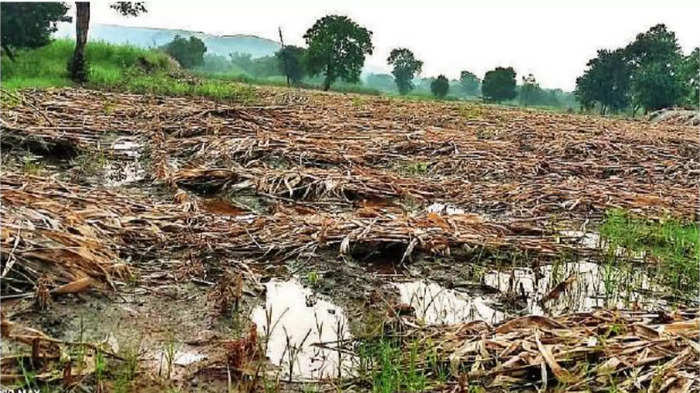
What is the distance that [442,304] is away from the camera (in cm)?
321

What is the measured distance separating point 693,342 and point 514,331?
0.70 m

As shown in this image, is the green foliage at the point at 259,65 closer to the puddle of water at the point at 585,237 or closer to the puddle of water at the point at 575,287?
the puddle of water at the point at 585,237

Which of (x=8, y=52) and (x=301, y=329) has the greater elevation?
(x=8, y=52)

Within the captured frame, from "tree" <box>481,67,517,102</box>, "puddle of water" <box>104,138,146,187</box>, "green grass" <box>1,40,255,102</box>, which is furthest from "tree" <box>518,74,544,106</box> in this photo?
"puddle of water" <box>104,138,146,187</box>

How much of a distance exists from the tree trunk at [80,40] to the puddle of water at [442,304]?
16231mm

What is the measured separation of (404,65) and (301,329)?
252 feet

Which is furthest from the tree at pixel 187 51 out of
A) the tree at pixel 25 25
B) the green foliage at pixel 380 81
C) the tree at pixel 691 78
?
the green foliage at pixel 380 81

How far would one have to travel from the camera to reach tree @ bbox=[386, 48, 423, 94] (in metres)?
76.8

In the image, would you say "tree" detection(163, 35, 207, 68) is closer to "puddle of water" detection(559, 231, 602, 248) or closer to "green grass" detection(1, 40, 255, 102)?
"green grass" detection(1, 40, 255, 102)

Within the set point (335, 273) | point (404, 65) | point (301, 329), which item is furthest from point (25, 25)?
point (404, 65)

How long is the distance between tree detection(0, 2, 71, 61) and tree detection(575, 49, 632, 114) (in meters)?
41.6

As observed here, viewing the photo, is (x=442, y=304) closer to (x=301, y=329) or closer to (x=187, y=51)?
(x=301, y=329)

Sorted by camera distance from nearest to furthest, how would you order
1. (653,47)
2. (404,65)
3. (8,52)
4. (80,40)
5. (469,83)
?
(80,40), (8,52), (653,47), (404,65), (469,83)

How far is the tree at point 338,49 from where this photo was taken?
1746 inches
